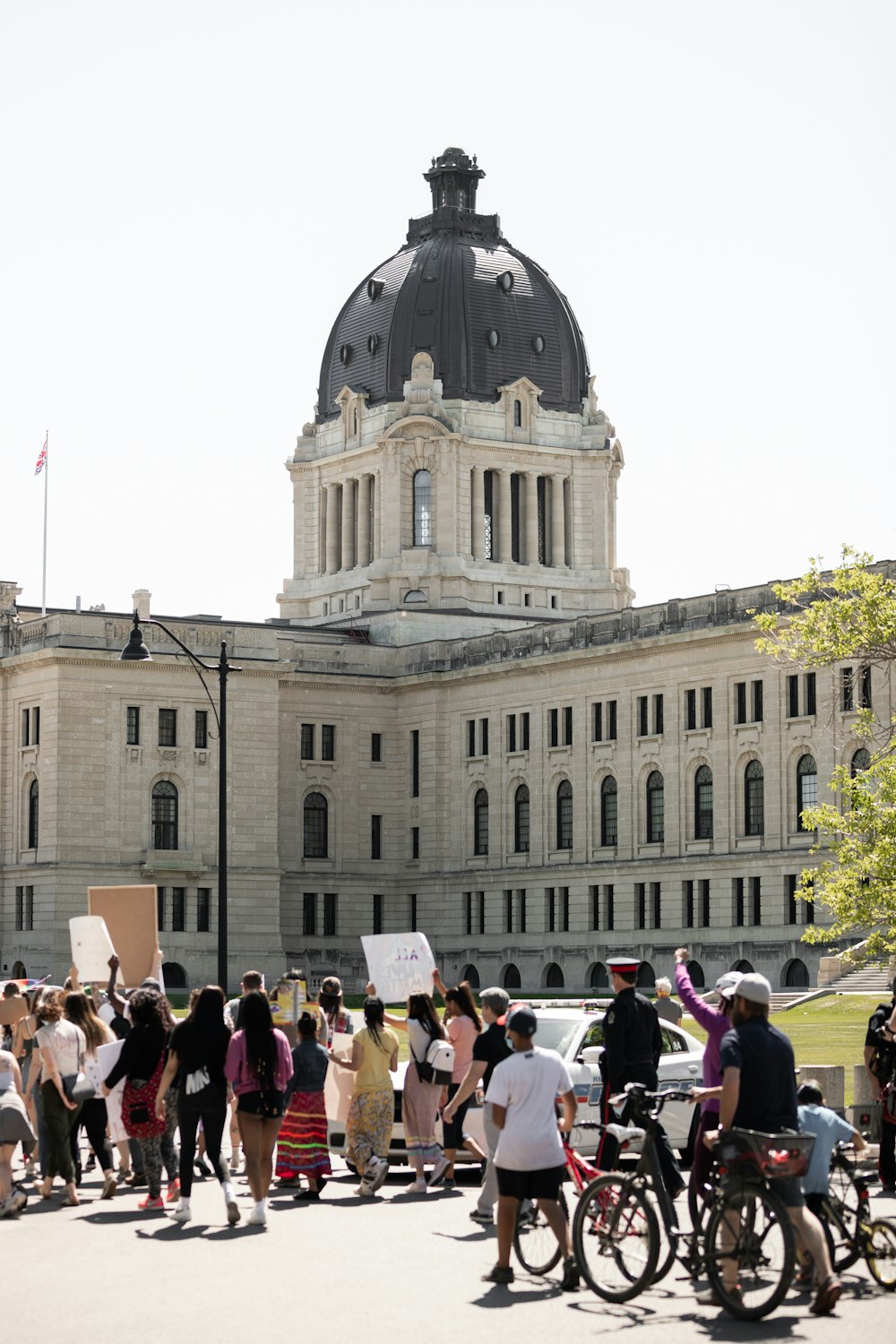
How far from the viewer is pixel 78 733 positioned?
317 feet

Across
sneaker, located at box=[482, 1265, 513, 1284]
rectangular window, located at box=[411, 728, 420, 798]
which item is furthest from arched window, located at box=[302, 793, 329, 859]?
sneaker, located at box=[482, 1265, 513, 1284]

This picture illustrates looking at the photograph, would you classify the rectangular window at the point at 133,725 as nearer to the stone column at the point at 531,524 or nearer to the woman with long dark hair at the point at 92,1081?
the stone column at the point at 531,524

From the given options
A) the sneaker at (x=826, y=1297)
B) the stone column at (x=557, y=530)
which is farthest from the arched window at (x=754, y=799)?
the sneaker at (x=826, y=1297)

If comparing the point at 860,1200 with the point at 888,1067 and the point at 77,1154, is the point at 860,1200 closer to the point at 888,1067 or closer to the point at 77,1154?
the point at 888,1067

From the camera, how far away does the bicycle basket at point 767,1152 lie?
59.4 feet

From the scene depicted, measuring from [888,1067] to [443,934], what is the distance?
78.3 metres

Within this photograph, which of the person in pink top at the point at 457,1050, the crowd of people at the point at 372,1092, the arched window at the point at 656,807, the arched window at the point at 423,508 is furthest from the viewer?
the arched window at the point at 423,508

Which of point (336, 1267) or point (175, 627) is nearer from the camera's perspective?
point (336, 1267)

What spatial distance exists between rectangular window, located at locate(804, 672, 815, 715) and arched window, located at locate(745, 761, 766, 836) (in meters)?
3.05

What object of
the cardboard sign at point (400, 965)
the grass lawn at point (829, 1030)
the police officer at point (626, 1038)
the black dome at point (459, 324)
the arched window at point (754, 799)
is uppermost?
the black dome at point (459, 324)

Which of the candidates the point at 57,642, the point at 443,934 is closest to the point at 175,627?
the point at 57,642

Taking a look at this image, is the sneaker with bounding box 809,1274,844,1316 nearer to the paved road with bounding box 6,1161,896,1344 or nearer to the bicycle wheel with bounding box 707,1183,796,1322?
the paved road with bounding box 6,1161,896,1344

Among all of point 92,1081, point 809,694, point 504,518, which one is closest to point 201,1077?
point 92,1081

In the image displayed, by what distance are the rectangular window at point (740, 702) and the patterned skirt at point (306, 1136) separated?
6328 cm
